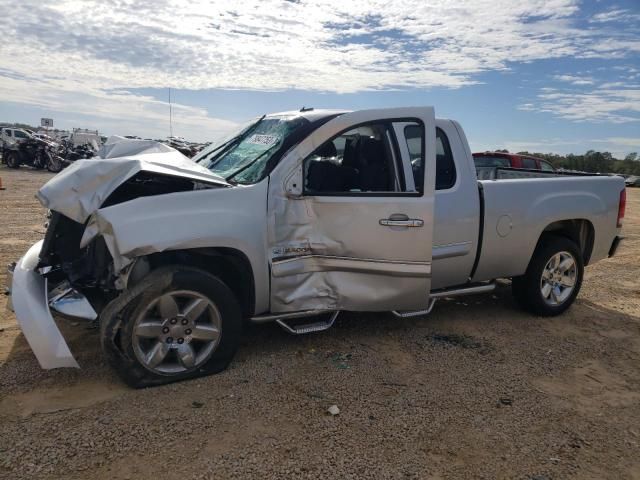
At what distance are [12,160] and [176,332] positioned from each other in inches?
1040

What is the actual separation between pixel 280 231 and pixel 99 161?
4.43 feet

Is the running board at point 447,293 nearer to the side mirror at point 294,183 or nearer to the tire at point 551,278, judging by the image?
the tire at point 551,278

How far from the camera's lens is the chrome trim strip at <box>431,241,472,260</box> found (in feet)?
14.5

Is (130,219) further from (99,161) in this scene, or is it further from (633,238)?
(633,238)

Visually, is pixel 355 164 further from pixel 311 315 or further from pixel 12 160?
pixel 12 160

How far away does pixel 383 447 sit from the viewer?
291 cm

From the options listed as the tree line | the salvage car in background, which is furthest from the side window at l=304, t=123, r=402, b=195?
the tree line

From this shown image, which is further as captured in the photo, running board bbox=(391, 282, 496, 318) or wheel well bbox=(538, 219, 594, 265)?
wheel well bbox=(538, 219, 594, 265)

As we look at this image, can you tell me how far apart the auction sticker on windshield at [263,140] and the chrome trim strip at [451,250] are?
1666 mm

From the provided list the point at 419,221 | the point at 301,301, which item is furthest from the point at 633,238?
the point at 301,301

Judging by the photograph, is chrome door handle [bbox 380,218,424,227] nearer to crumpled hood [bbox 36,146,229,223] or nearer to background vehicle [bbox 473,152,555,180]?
crumpled hood [bbox 36,146,229,223]

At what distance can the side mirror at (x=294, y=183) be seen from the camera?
375 centimetres

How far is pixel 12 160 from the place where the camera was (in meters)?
25.1

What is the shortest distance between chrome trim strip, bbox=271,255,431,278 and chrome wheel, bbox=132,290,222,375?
609 mm
